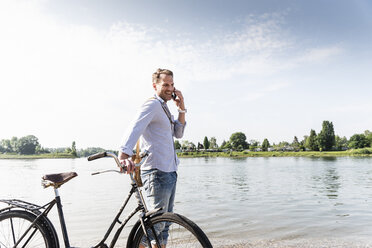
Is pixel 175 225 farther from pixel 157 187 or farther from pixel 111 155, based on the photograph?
pixel 111 155

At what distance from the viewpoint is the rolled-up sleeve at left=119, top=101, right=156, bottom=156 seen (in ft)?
9.16

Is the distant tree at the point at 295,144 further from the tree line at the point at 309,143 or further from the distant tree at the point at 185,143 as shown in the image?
the distant tree at the point at 185,143

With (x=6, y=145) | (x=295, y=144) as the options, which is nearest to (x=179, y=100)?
(x=295, y=144)

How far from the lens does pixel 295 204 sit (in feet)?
42.6

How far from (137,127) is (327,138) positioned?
135659 millimetres

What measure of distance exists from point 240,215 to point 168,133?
8.26 m

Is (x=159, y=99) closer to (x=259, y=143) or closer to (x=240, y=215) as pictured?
(x=240, y=215)

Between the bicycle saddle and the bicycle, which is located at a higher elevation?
the bicycle saddle

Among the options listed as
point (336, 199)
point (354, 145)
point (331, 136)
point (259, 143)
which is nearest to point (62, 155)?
point (259, 143)

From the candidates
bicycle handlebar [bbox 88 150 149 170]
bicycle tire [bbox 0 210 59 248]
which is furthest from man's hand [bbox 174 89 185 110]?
bicycle tire [bbox 0 210 59 248]

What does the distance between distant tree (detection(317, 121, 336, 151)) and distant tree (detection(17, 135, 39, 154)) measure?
152377 millimetres

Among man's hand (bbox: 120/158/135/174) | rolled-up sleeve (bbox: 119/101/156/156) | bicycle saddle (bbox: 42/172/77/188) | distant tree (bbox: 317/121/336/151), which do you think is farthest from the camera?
distant tree (bbox: 317/121/336/151)

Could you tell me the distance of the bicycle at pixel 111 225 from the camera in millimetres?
2713

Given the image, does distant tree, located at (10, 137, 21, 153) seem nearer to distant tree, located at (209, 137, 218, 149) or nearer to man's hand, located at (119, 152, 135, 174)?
distant tree, located at (209, 137, 218, 149)
